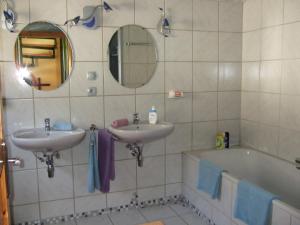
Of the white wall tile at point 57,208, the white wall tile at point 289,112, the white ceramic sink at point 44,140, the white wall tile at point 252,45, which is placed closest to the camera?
the white ceramic sink at point 44,140

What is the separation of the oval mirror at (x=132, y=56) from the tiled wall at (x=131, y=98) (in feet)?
0.18

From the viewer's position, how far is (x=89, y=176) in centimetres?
264

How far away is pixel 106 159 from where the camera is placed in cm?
271

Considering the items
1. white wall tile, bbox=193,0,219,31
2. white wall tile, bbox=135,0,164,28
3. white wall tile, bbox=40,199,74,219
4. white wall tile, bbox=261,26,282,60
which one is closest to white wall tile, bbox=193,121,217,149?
white wall tile, bbox=261,26,282,60

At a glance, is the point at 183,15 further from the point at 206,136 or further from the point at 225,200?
the point at 225,200

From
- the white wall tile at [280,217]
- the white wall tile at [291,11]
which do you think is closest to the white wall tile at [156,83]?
the white wall tile at [291,11]

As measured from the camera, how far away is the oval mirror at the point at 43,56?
100 inches

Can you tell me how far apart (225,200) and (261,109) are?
102 centimetres

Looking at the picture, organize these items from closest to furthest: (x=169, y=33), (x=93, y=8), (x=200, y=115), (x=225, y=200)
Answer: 1. (x=225, y=200)
2. (x=93, y=8)
3. (x=169, y=33)
4. (x=200, y=115)

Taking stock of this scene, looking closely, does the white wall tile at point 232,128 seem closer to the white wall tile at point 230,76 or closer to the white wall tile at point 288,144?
the white wall tile at point 230,76

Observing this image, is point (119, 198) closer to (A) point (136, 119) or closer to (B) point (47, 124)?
(A) point (136, 119)

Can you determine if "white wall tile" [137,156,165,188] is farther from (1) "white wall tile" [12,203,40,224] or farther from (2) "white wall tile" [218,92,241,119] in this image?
(1) "white wall tile" [12,203,40,224]

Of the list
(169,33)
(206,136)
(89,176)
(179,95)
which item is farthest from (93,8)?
(206,136)

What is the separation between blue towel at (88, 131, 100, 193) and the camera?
2641mm
